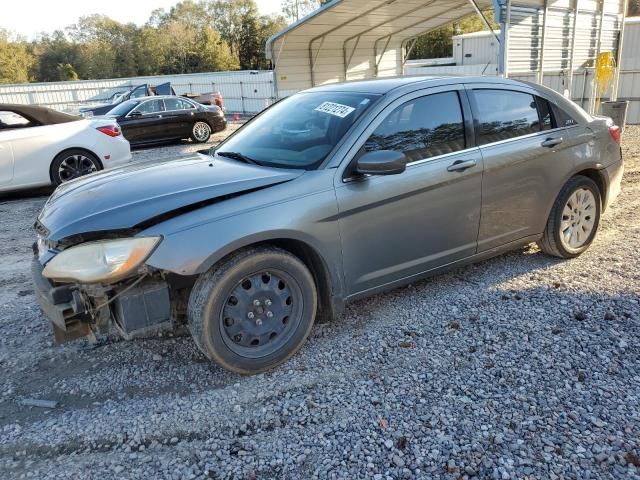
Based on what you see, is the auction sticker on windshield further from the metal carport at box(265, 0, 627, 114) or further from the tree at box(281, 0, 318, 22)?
the tree at box(281, 0, 318, 22)

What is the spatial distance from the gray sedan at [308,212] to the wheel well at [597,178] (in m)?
0.11

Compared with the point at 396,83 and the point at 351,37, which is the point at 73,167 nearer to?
the point at 396,83

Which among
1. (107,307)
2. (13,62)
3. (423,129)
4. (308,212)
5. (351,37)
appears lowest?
(107,307)

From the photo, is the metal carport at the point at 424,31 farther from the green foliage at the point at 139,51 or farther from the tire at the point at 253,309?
the green foliage at the point at 139,51

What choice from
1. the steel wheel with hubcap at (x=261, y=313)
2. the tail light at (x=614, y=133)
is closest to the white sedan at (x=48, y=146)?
the steel wheel with hubcap at (x=261, y=313)

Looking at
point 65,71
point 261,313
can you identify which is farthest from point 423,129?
point 65,71

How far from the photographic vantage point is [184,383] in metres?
3.14

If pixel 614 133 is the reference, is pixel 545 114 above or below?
above

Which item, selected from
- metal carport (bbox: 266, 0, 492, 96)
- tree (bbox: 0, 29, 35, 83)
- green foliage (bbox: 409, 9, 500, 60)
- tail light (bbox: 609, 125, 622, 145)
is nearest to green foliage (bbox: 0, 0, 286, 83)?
tree (bbox: 0, 29, 35, 83)

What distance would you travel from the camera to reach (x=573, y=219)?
15.4ft

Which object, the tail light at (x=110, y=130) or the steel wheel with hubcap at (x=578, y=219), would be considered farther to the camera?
the tail light at (x=110, y=130)

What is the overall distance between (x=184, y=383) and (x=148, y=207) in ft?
3.57

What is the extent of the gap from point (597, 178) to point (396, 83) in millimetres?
2315

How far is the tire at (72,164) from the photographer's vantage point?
813 cm
